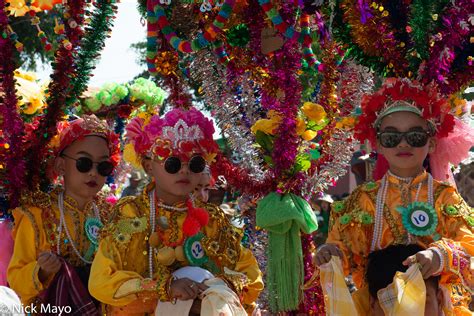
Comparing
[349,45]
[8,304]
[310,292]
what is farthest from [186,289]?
[349,45]

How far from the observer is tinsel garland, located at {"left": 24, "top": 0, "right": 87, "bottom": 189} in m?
4.74

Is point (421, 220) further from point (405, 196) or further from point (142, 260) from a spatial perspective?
point (142, 260)

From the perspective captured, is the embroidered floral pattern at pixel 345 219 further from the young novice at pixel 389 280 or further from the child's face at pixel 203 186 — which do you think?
the child's face at pixel 203 186

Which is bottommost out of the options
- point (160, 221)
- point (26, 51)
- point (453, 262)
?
point (453, 262)

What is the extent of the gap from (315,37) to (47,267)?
7.22 feet

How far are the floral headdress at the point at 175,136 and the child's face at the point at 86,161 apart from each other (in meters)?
0.53

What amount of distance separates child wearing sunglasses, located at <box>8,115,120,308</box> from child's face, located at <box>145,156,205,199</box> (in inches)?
28.0

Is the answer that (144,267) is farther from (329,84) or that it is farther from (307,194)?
(329,84)

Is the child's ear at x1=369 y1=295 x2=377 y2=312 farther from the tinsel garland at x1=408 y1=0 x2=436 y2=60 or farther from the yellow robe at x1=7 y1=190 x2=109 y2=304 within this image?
the yellow robe at x1=7 y1=190 x2=109 y2=304

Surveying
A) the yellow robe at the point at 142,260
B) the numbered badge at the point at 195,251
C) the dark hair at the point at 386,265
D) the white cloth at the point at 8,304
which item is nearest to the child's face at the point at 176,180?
the yellow robe at the point at 142,260

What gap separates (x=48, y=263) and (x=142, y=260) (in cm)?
62

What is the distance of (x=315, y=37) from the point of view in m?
5.18

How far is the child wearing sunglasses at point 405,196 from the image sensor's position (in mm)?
4055

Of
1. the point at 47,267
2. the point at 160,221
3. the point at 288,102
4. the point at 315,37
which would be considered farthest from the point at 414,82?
the point at 47,267
